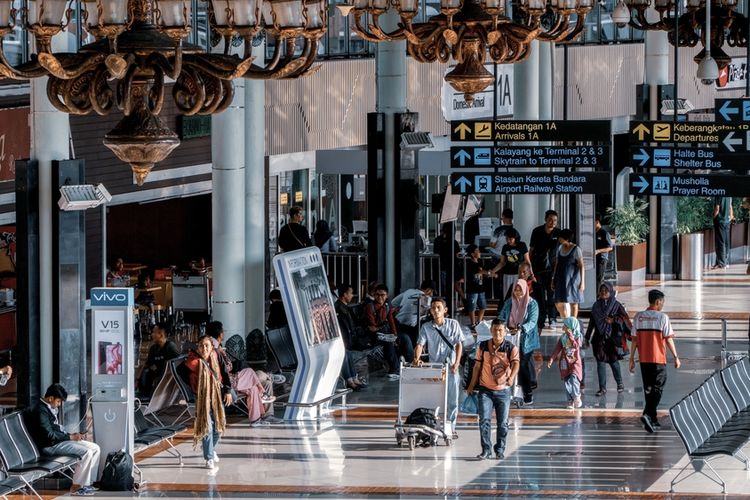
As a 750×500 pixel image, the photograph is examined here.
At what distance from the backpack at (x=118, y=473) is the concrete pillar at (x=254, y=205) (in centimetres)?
733

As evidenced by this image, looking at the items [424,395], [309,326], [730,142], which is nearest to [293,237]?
[309,326]

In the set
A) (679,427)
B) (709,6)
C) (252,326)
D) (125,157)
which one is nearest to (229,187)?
(252,326)

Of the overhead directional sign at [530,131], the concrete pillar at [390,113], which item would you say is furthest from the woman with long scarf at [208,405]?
the concrete pillar at [390,113]

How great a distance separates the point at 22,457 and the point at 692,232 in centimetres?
2303

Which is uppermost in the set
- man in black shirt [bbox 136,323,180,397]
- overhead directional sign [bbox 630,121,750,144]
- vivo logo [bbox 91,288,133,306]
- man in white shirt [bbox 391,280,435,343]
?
overhead directional sign [bbox 630,121,750,144]

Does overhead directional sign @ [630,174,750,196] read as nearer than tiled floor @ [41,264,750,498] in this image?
No

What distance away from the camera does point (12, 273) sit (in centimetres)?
2464

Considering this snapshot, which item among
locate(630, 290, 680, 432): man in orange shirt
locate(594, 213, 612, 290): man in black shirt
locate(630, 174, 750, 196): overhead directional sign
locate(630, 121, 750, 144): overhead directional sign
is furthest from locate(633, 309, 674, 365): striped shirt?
locate(594, 213, 612, 290): man in black shirt

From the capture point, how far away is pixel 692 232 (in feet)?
118

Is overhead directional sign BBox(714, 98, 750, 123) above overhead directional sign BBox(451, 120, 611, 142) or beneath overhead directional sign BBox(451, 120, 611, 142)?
above

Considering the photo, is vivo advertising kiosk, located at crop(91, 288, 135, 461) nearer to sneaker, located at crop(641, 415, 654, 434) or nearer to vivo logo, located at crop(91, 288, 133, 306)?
vivo logo, located at crop(91, 288, 133, 306)

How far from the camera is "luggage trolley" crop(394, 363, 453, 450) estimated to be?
57.0 ft

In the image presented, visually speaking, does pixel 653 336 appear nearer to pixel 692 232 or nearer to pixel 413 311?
pixel 413 311

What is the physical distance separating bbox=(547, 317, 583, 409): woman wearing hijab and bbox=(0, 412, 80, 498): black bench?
6026 millimetres
